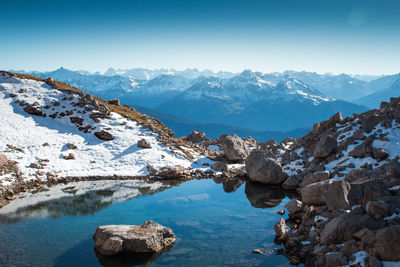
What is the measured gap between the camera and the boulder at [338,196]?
2511cm

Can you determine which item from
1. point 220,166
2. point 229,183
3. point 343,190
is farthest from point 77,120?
point 343,190

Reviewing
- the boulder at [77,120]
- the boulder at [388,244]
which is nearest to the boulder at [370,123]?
the boulder at [388,244]

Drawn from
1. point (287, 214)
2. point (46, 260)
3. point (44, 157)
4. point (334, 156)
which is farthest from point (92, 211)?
point (334, 156)

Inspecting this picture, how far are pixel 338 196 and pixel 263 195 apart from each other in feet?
51.3

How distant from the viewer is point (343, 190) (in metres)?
25.7

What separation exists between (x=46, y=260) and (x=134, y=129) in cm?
4039

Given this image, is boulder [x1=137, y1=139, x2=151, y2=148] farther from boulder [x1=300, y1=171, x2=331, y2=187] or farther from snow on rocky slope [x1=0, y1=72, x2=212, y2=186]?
boulder [x1=300, y1=171, x2=331, y2=187]

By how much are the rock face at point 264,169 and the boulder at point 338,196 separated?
17.9 meters

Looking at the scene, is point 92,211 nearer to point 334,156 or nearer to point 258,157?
point 258,157

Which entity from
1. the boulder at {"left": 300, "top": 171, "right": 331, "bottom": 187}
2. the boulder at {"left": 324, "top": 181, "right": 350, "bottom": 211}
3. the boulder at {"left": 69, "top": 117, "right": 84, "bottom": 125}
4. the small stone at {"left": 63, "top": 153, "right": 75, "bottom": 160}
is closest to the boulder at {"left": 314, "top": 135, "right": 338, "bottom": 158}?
the boulder at {"left": 300, "top": 171, "right": 331, "bottom": 187}

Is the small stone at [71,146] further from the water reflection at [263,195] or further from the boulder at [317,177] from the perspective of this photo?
the boulder at [317,177]

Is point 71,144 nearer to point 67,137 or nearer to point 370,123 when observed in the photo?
point 67,137

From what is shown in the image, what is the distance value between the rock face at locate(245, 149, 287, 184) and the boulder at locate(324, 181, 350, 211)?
17.9m

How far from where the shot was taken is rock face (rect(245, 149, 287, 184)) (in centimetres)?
4453
